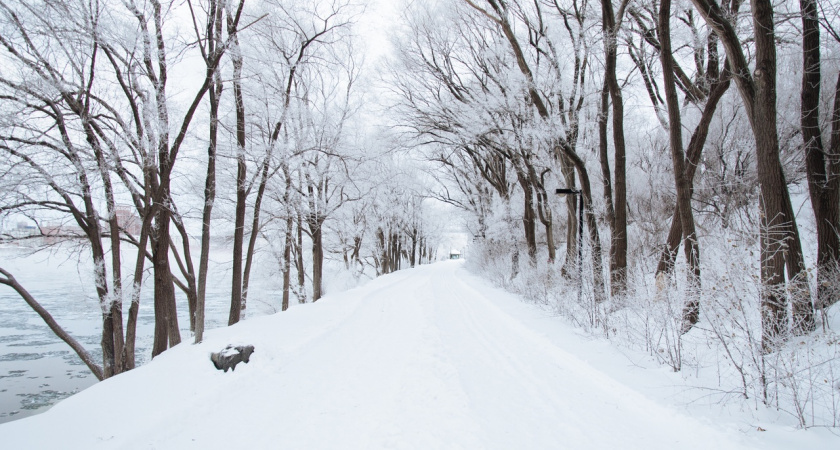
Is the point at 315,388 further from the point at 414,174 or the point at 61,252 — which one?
the point at 414,174

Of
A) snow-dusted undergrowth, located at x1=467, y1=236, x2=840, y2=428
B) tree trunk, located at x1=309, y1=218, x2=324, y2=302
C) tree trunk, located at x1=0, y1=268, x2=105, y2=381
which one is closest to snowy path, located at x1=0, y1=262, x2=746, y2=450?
snow-dusted undergrowth, located at x1=467, y1=236, x2=840, y2=428

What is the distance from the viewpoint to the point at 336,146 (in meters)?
13.6

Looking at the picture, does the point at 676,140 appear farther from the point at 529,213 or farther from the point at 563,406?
the point at 529,213

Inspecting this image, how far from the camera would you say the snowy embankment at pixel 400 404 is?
3123 mm

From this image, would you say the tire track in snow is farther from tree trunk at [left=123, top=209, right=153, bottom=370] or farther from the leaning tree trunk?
tree trunk at [left=123, top=209, right=153, bottom=370]

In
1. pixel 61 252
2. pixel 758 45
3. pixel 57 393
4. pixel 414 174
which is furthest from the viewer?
pixel 414 174

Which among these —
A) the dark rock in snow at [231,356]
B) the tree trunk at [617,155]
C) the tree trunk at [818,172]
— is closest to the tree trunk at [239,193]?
the dark rock in snow at [231,356]

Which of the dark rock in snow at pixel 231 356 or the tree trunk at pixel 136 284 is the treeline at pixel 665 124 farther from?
the tree trunk at pixel 136 284

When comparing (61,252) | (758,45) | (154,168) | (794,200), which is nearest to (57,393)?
(61,252)

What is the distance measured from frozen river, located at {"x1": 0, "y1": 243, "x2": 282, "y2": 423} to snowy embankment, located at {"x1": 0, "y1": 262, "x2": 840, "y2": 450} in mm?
5661

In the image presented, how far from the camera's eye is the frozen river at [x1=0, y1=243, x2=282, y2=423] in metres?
9.56

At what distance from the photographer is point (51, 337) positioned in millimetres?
16484

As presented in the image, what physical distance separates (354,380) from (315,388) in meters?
0.48

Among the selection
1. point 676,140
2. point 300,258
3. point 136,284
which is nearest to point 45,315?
point 136,284
